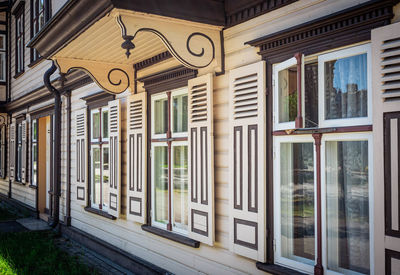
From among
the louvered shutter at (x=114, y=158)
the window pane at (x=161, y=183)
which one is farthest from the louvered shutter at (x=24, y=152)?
the window pane at (x=161, y=183)

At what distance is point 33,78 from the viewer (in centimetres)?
1076

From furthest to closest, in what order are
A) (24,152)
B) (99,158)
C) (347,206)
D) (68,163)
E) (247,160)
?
(24,152) → (68,163) → (99,158) → (247,160) → (347,206)

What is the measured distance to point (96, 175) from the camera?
7090mm

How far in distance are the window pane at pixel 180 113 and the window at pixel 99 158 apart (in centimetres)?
217

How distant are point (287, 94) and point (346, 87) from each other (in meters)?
0.58

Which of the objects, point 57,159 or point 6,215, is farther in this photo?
point 6,215

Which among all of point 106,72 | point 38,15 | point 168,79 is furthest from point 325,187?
point 38,15

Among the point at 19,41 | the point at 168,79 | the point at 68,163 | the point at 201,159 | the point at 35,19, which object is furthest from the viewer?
the point at 19,41

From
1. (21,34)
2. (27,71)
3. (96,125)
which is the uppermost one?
(21,34)

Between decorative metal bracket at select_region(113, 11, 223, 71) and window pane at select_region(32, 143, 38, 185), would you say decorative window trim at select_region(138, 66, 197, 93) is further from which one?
window pane at select_region(32, 143, 38, 185)

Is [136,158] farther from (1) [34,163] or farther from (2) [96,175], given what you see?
(1) [34,163]

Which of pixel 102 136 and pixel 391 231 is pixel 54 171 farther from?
pixel 391 231

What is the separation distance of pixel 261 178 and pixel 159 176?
79.5 inches

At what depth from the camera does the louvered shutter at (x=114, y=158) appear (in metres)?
6.02
